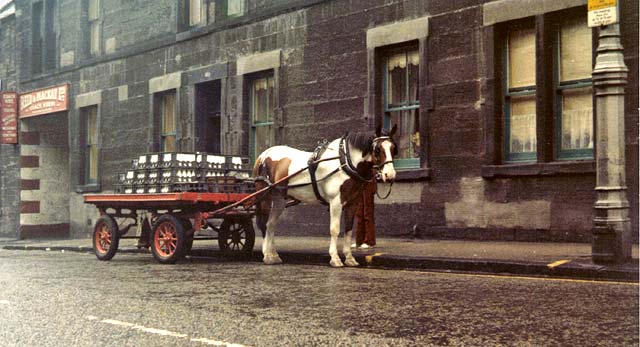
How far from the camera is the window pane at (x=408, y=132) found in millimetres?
14156

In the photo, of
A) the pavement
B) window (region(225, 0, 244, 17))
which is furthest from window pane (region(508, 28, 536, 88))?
window (region(225, 0, 244, 17))

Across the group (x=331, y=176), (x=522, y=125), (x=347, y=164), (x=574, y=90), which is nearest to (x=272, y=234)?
(x=331, y=176)

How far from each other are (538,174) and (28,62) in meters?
19.4

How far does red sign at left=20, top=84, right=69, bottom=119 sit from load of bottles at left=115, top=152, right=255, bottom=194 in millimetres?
12426

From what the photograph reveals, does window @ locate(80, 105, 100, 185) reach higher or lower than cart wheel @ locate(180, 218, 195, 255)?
higher

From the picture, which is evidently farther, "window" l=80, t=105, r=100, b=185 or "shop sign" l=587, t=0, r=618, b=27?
"window" l=80, t=105, r=100, b=185

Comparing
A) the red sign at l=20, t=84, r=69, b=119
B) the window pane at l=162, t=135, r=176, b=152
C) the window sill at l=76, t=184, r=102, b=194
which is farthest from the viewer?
the red sign at l=20, t=84, r=69, b=119

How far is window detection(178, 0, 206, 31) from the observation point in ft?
63.4

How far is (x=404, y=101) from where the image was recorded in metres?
14.4

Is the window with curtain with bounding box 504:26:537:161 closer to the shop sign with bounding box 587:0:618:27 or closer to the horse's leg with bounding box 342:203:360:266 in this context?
the shop sign with bounding box 587:0:618:27

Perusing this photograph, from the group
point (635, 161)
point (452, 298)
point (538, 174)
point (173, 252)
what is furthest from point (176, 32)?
point (452, 298)

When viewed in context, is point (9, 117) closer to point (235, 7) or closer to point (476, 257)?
point (235, 7)

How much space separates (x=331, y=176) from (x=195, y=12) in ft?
34.8

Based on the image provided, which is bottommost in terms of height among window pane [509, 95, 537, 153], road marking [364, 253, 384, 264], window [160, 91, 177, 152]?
road marking [364, 253, 384, 264]
